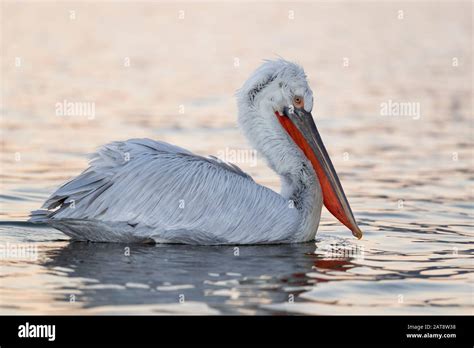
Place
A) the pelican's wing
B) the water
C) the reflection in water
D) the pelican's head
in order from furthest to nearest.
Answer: the pelican's head → the pelican's wing → the water → the reflection in water

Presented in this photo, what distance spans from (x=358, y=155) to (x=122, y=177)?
582 centimetres

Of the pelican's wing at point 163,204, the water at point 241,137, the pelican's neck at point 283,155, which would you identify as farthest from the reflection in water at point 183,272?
the pelican's neck at point 283,155

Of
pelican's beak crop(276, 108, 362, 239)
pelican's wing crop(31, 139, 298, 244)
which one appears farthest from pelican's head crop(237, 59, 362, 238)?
pelican's wing crop(31, 139, 298, 244)

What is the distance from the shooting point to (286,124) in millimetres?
9594

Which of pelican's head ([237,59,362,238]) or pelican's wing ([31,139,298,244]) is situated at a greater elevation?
pelican's head ([237,59,362,238])

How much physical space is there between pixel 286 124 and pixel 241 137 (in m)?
5.47

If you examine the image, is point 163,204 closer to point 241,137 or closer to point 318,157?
point 318,157

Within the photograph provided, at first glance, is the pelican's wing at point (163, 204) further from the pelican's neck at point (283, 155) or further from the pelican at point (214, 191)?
the pelican's neck at point (283, 155)

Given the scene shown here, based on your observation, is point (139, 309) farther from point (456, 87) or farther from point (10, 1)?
point (10, 1)

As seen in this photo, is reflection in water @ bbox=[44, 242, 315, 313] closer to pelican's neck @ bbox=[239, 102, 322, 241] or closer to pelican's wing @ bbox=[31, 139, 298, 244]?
pelican's wing @ bbox=[31, 139, 298, 244]

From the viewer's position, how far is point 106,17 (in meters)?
29.8

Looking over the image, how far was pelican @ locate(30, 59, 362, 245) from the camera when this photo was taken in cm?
889

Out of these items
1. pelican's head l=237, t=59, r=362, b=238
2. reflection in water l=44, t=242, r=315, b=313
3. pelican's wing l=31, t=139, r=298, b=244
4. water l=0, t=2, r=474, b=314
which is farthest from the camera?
pelican's head l=237, t=59, r=362, b=238
